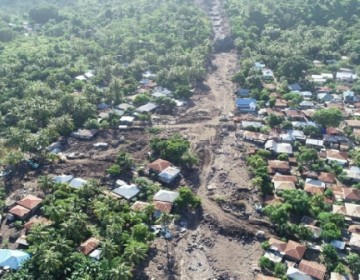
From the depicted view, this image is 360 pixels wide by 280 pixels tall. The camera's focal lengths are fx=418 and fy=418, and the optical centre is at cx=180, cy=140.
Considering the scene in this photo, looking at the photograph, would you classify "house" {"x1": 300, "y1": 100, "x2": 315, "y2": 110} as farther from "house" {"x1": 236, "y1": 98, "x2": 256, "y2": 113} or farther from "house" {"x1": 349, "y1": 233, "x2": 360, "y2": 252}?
"house" {"x1": 349, "y1": 233, "x2": 360, "y2": 252}

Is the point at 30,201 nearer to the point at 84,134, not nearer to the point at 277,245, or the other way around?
the point at 84,134

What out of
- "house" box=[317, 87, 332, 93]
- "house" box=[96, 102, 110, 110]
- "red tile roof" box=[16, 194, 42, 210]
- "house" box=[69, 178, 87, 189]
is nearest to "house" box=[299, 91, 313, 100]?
"house" box=[317, 87, 332, 93]

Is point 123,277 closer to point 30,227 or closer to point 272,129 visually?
point 30,227

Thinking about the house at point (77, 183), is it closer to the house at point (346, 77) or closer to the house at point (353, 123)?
the house at point (353, 123)

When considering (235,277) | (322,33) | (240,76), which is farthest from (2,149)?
(322,33)

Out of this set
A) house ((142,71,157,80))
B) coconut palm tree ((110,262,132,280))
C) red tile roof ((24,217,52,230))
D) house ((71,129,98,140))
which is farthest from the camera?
house ((142,71,157,80))

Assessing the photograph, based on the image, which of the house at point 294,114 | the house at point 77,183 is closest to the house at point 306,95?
the house at point 294,114

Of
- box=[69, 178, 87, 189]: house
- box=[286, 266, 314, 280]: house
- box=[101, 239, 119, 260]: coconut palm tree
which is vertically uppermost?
box=[101, 239, 119, 260]: coconut palm tree
